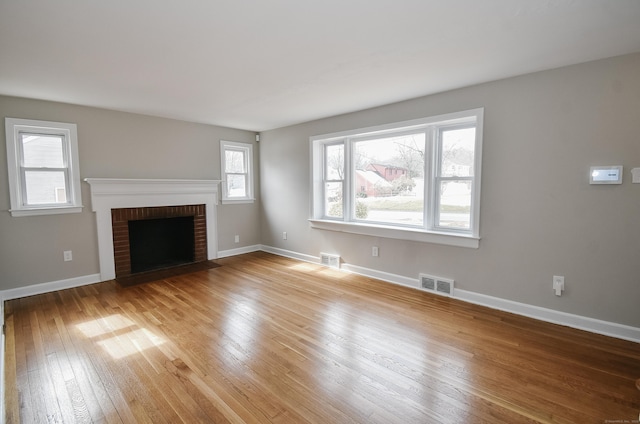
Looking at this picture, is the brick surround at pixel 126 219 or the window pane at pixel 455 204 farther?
the brick surround at pixel 126 219

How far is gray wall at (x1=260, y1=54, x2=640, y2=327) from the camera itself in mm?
2479

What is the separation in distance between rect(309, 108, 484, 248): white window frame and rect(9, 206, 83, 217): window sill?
11.0 feet

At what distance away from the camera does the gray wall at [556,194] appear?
2479mm

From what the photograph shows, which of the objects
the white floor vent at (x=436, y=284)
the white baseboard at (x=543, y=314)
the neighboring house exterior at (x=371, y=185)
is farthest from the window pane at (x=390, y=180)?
the white baseboard at (x=543, y=314)

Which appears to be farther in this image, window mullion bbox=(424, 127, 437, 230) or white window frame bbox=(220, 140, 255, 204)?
white window frame bbox=(220, 140, 255, 204)

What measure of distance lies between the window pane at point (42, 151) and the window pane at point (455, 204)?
4.99m

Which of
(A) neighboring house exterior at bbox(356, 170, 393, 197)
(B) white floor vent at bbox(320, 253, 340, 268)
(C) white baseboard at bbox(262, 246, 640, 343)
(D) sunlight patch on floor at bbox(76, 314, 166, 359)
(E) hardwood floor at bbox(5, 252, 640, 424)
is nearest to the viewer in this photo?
(E) hardwood floor at bbox(5, 252, 640, 424)

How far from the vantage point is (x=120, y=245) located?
4293mm

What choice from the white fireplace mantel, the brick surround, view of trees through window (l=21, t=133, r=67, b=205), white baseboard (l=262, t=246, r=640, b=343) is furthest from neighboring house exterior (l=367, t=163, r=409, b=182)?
view of trees through window (l=21, t=133, r=67, b=205)

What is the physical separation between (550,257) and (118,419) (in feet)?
12.2

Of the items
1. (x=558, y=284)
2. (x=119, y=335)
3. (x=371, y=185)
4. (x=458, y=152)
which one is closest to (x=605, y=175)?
(x=558, y=284)

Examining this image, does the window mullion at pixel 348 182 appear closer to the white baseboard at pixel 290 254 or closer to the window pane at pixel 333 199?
the window pane at pixel 333 199

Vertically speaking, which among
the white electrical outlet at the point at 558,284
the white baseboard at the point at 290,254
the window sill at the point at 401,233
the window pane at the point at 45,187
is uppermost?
the window pane at the point at 45,187

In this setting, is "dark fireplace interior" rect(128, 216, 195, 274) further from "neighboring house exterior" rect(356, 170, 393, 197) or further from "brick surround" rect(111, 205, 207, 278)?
"neighboring house exterior" rect(356, 170, 393, 197)
